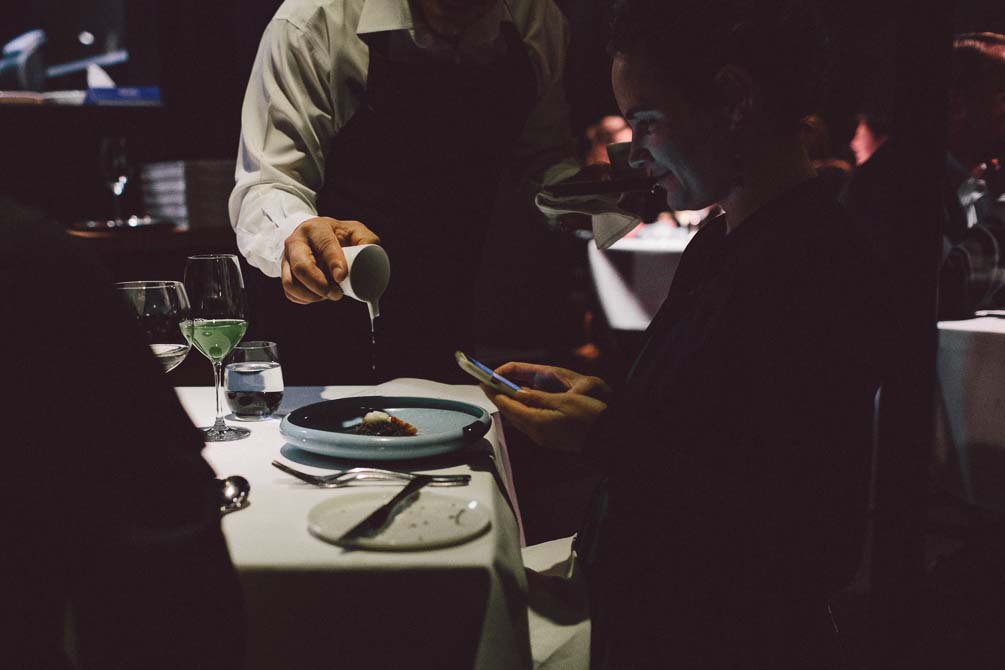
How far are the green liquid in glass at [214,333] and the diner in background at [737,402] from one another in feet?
1.72

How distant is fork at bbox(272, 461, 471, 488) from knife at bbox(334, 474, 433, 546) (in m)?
0.06

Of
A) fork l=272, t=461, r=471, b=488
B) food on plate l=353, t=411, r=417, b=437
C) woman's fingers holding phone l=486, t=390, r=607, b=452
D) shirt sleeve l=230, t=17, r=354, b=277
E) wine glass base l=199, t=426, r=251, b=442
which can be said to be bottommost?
wine glass base l=199, t=426, r=251, b=442

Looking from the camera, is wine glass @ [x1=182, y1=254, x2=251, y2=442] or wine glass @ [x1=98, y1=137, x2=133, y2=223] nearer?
wine glass @ [x1=182, y1=254, x2=251, y2=442]

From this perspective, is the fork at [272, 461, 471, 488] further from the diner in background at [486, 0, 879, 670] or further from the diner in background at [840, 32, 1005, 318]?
the diner in background at [840, 32, 1005, 318]

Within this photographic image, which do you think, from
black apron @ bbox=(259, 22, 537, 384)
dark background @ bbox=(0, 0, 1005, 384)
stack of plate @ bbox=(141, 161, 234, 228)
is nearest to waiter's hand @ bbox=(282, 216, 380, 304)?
black apron @ bbox=(259, 22, 537, 384)

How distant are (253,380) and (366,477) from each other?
1.29 feet

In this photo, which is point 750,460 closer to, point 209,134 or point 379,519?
point 379,519

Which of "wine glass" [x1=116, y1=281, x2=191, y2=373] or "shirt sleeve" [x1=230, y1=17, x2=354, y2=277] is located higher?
"shirt sleeve" [x1=230, y1=17, x2=354, y2=277]

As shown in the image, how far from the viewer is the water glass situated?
4.62 ft

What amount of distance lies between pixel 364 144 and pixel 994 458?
1934mm

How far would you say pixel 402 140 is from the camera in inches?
83.8

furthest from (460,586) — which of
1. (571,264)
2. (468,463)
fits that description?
(571,264)

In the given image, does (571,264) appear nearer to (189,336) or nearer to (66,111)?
(66,111)

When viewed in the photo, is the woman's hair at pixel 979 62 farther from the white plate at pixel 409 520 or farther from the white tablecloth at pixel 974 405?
the white plate at pixel 409 520
